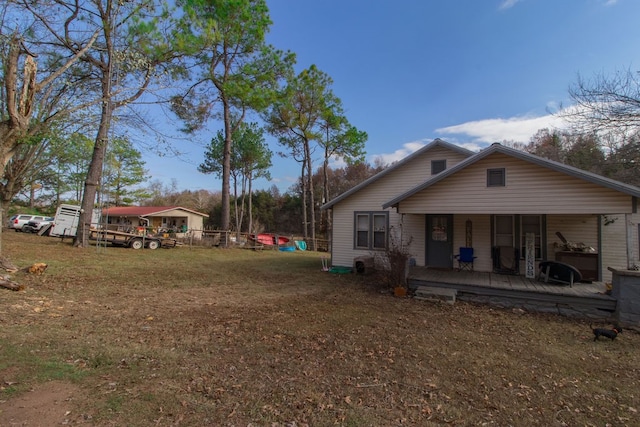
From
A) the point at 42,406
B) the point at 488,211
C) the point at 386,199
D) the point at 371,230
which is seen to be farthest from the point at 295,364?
the point at 386,199

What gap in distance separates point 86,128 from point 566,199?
13525 millimetres

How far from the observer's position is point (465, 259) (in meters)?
9.79

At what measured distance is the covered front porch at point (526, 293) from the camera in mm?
6535

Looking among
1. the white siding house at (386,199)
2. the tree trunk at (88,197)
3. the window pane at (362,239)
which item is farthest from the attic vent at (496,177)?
the tree trunk at (88,197)

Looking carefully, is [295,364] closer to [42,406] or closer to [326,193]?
[42,406]

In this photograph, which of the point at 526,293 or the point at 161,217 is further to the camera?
the point at 161,217

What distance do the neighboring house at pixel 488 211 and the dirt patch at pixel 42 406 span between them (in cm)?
787

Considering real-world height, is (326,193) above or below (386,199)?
above

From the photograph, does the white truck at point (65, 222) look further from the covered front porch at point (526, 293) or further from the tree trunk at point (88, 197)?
the covered front porch at point (526, 293)

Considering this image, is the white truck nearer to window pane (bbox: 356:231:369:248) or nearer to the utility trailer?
the utility trailer

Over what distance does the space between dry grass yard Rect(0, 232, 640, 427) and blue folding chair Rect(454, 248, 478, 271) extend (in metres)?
2.91

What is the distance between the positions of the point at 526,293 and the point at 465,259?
2752mm

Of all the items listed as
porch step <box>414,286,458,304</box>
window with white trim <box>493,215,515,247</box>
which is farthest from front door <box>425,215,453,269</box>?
porch step <box>414,286,458,304</box>

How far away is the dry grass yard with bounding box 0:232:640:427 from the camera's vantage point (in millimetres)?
2926
